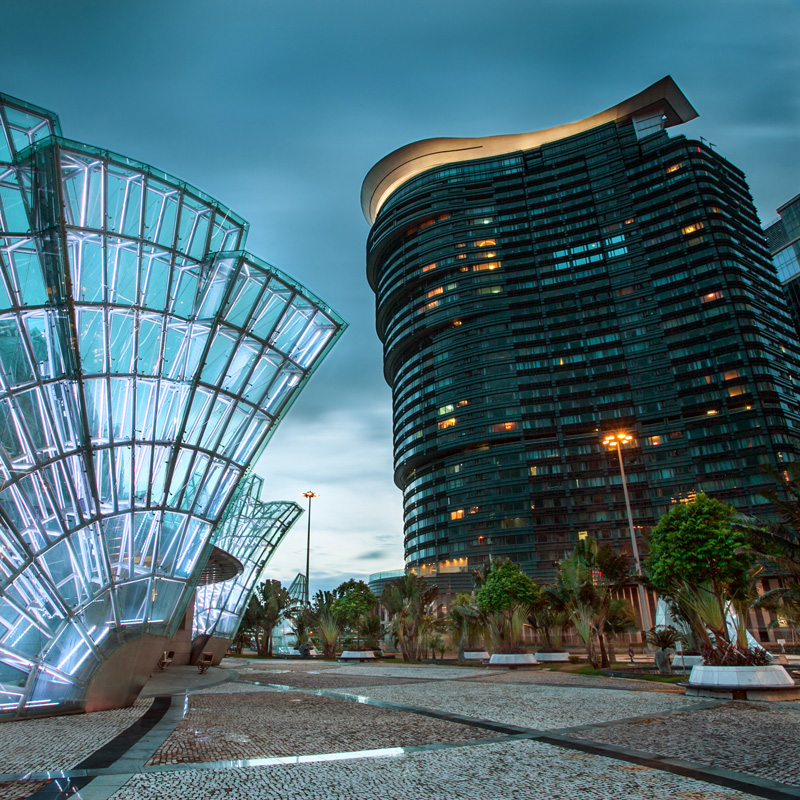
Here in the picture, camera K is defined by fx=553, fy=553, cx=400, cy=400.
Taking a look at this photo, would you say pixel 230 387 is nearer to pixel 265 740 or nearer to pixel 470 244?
pixel 265 740

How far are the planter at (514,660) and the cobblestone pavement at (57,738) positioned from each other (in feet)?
70.7

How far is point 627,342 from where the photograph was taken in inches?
4205

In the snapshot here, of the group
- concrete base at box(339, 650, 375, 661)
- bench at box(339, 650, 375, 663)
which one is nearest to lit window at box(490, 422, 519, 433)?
bench at box(339, 650, 375, 663)

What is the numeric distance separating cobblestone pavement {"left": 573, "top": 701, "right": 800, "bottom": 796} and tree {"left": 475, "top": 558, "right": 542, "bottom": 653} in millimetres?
20483

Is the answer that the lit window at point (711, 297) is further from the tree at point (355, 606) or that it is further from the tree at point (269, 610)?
the tree at point (269, 610)

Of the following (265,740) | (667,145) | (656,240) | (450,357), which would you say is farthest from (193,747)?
(667,145)

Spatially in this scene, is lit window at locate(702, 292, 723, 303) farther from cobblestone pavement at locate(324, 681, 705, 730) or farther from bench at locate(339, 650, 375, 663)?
cobblestone pavement at locate(324, 681, 705, 730)

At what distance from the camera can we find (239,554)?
4584 cm

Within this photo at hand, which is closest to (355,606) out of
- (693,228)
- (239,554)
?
(239,554)

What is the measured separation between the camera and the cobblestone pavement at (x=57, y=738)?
29.9ft

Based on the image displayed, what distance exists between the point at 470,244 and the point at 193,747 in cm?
12447

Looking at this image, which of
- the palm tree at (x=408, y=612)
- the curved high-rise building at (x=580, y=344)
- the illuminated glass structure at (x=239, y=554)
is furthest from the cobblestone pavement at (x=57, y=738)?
the curved high-rise building at (x=580, y=344)

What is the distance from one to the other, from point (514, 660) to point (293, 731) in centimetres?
2327

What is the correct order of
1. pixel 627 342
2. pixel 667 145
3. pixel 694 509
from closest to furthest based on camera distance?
pixel 694 509
pixel 627 342
pixel 667 145
